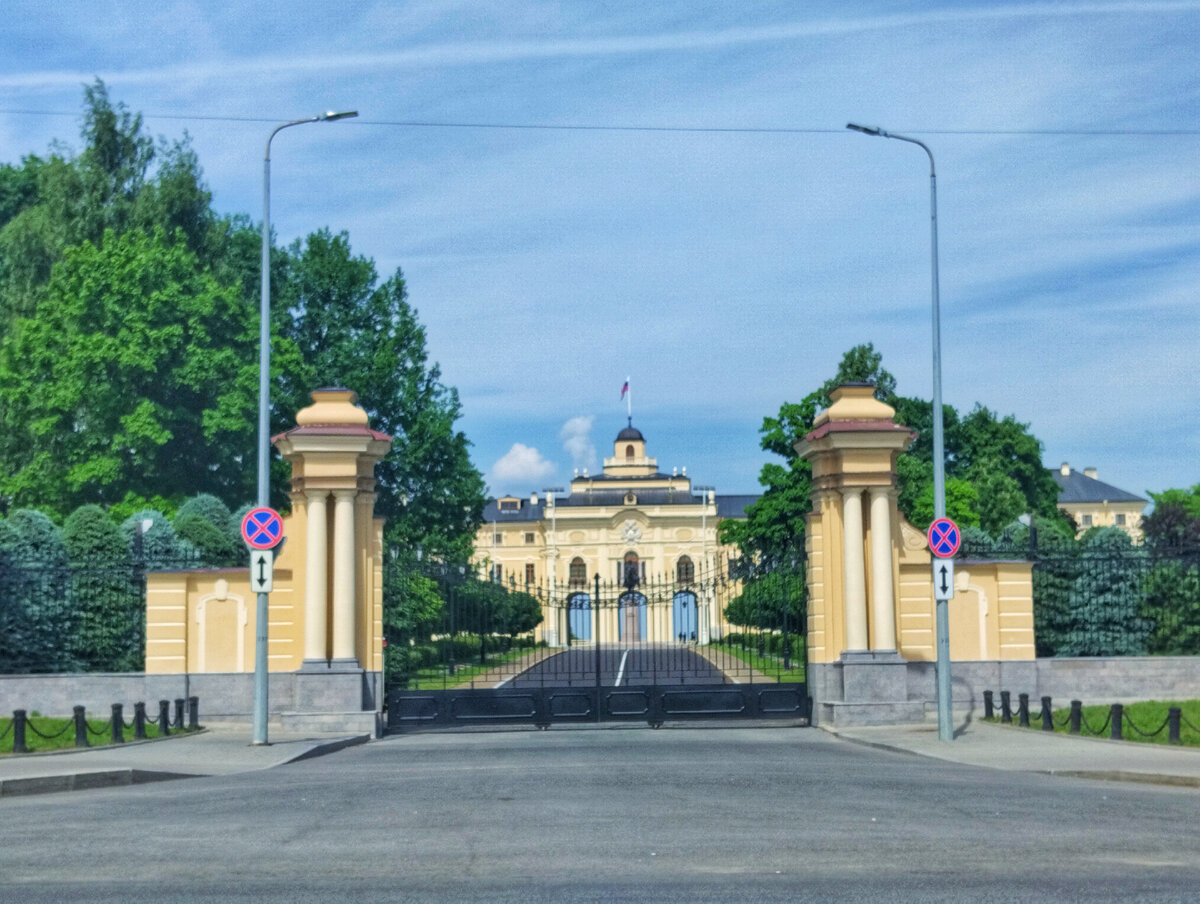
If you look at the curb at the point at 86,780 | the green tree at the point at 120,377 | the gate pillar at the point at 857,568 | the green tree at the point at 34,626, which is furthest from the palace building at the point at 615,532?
the curb at the point at 86,780

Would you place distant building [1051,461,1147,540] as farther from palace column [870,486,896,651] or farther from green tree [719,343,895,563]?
palace column [870,486,896,651]

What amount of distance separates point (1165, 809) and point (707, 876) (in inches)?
223

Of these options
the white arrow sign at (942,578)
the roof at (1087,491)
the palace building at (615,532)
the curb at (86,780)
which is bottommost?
the curb at (86,780)

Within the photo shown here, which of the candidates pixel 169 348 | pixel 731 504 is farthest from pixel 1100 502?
pixel 169 348

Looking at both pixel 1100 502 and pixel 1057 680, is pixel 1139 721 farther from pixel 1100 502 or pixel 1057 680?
pixel 1100 502

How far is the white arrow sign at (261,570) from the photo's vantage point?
2114 centimetres

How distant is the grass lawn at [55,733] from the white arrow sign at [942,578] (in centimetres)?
1152

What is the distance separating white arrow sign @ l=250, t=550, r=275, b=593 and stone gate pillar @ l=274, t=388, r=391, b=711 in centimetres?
202

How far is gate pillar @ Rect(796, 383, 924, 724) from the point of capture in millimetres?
23328

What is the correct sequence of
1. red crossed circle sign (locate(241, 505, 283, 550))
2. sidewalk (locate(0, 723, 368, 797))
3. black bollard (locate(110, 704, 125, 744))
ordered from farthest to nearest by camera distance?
red crossed circle sign (locate(241, 505, 283, 550))
black bollard (locate(110, 704, 125, 744))
sidewalk (locate(0, 723, 368, 797))

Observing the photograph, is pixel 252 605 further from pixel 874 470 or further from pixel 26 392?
pixel 26 392

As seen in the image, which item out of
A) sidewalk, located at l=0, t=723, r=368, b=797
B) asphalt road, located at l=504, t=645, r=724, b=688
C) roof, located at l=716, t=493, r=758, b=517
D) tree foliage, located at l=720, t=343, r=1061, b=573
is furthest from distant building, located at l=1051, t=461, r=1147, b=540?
sidewalk, located at l=0, t=723, r=368, b=797

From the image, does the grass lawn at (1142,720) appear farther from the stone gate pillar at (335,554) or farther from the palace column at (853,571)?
the stone gate pillar at (335,554)

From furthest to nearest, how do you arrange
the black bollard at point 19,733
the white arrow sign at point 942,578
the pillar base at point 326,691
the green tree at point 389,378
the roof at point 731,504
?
the roof at point 731,504, the green tree at point 389,378, the pillar base at point 326,691, the white arrow sign at point 942,578, the black bollard at point 19,733
